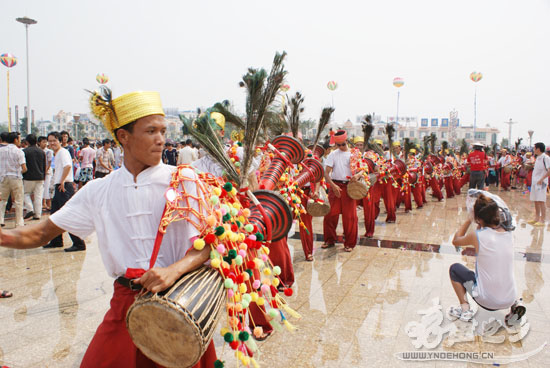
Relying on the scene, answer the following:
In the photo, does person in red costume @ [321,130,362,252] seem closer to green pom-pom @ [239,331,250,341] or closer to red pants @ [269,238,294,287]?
red pants @ [269,238,294,287]

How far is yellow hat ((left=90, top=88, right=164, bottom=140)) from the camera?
72.3 inches

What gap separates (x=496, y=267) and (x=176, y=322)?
2.94 m

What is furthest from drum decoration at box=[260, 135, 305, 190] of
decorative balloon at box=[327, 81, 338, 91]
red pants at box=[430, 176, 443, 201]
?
decorative balloon at box=[327, 81, 338, 91]

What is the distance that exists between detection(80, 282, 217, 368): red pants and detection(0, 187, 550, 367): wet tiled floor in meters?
1.03

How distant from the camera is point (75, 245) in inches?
238

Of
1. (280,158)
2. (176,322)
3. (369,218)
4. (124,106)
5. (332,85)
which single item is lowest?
(369,218)

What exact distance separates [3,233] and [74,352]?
167cm

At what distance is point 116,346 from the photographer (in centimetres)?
180

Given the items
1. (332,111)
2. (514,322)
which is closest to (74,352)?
(514,322)

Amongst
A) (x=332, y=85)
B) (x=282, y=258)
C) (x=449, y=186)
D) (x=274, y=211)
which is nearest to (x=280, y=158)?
(x=282, y=258)

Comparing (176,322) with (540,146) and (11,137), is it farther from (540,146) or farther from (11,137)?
(540,146)

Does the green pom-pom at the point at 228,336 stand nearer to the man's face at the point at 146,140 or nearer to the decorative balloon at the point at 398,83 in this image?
the man's face at the point at 146,140

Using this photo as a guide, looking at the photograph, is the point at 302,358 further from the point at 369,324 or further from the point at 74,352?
the point at 74,352

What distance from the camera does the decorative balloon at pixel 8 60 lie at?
64.2 ft
